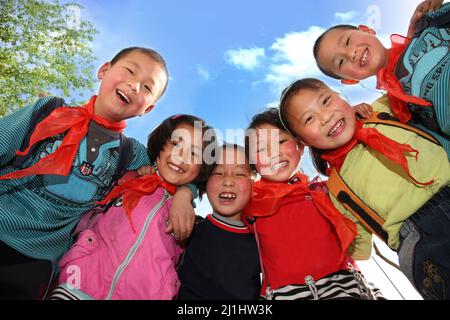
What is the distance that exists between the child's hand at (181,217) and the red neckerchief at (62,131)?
64 centimetres

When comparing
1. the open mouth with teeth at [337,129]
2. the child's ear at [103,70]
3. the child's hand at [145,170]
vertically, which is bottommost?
the child's hand at [145,170]

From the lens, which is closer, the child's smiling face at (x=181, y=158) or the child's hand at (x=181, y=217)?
the child's hand at (x=181, y=217)

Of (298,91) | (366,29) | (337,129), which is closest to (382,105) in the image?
(337,129)

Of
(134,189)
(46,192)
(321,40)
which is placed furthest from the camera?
(321,40)

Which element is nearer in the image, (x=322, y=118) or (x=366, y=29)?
(x=322, y=118)

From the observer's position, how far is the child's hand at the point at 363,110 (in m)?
1.96

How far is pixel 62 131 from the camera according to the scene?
1807mm

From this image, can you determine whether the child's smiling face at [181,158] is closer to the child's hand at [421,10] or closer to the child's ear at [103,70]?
the child's ear at [103,70]

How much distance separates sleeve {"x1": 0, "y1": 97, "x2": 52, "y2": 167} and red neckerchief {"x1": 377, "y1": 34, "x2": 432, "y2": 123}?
208 cm

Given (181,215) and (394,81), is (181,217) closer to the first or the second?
(181,215)

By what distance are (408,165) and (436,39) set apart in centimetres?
70

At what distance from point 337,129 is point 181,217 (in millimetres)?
1096

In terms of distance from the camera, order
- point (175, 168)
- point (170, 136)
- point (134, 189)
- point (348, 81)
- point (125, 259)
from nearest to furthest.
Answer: point (125, 259) → point (134, 189) → point (175, 168) → point (170, 136) → point (348, 81)

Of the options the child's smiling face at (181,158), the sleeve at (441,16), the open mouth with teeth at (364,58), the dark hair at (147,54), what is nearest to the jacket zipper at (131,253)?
the child's smiling face at (181,158)
